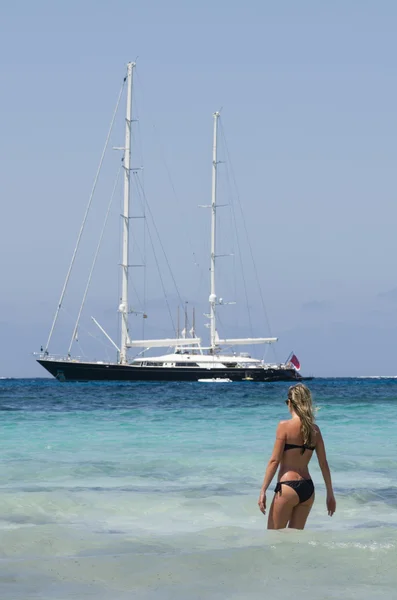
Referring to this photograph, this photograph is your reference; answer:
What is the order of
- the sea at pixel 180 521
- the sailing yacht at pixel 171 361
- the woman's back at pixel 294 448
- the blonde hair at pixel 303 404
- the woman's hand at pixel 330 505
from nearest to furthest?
the sea at pixel 180 521 → the blonde hair at pixel 303 404 → the woman's back at pixel 294 448 → the woman's hand at pixel 330 505 → the sailing yacht at pixel 171 361

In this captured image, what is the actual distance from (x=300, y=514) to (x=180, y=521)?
11.3 feet

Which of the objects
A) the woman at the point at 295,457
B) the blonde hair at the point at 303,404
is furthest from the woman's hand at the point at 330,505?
the blonde hair at the point at 303,404

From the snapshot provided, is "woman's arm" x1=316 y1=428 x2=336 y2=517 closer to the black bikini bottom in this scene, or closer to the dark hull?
the black bikini bottom

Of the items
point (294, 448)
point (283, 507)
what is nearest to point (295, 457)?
point (294, 448)

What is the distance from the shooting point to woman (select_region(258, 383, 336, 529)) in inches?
306

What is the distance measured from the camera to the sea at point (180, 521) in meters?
7.13

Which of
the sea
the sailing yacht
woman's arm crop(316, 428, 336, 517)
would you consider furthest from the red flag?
woman's arm crop(316, 428, 336, 517)

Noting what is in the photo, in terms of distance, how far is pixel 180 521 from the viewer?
11.2 metres

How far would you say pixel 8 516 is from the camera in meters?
11.2

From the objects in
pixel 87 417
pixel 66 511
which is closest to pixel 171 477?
pixel 66 511

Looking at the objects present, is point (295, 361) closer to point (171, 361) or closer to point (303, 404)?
point (171, 361)

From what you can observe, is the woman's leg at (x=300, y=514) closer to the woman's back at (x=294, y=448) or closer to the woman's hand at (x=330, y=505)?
the woman's hand at (x=330, y=505)

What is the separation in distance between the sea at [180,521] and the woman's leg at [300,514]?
7 cm

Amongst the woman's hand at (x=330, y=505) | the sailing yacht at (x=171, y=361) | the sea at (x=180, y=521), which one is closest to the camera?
the sea at (x=180, y=521)
